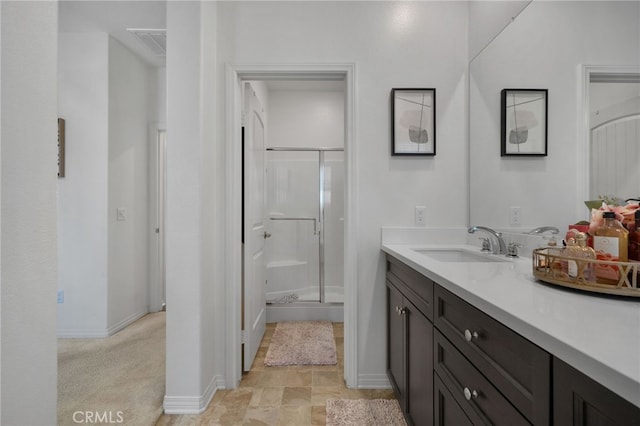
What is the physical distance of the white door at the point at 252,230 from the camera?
2270mm

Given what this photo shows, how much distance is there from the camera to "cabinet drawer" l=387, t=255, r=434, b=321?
1.32 metres

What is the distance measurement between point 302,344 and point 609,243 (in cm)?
232

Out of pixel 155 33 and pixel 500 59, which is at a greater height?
pixel 155 33

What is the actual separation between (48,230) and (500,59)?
212 cm

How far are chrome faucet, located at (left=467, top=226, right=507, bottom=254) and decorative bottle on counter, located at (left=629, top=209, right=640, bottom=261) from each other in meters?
0.76

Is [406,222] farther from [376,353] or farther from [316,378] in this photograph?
[316,378]

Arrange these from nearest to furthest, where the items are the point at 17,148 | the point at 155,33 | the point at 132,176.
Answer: the point at 17,148, the point at 155,33, the point at 132,176

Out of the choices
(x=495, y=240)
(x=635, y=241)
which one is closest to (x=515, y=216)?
(x=495, y=240)

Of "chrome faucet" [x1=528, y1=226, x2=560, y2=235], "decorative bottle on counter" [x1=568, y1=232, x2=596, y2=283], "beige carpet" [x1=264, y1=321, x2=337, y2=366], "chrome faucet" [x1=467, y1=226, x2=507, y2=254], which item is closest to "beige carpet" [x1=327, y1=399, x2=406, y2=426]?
"beige carpet" [x1=264, y1=321, x2=337, y2=366]

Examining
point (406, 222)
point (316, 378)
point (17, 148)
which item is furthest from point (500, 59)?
point (316, 378)

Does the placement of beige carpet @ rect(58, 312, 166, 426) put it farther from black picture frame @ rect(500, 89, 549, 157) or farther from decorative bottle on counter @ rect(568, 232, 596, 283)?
black picture frame @ rect(500, 89, 549, 157)

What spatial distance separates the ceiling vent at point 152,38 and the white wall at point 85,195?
0.31 meters

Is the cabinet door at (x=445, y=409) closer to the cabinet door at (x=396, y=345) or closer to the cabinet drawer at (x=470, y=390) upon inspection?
the cabinet drawer at (x=470, y=390)

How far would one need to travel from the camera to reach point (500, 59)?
1801mm
